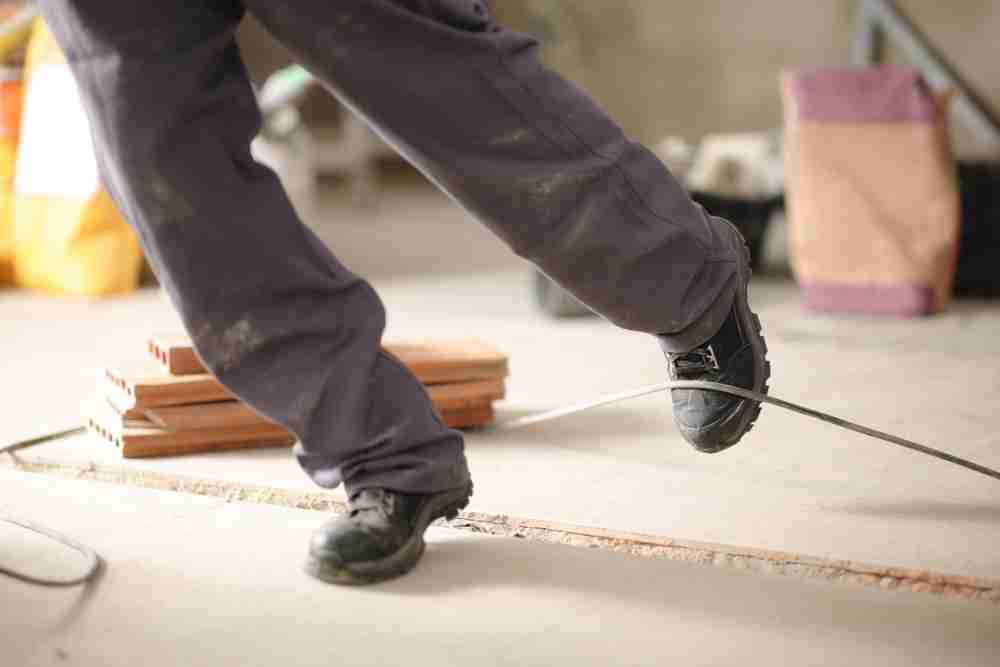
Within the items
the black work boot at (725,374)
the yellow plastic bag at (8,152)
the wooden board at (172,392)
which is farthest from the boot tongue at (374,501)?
the yellow plastic bag at (8,152)

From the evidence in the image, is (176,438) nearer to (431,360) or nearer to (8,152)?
(431,360)

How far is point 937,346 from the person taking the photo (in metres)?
2.38

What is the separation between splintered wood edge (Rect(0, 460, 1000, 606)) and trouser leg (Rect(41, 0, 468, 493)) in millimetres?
195

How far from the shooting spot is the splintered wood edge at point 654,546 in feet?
3.94

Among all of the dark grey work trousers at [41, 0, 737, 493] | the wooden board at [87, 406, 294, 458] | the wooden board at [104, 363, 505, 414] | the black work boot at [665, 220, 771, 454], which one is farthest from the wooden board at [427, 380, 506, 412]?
the dark grey work trousers at [41, 0, 737, 493]

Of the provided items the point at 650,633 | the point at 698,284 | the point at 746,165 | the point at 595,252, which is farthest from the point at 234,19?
the point at 746,165

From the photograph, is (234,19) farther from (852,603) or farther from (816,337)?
(816,337)

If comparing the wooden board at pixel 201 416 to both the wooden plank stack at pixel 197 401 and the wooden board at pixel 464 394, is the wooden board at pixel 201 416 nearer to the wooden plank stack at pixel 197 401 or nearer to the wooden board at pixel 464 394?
the wooden plank stack at pixel 197 401

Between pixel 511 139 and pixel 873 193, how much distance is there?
1.83m

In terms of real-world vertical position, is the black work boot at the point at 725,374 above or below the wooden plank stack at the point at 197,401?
above

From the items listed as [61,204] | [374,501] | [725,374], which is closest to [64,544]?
→ [374,501]

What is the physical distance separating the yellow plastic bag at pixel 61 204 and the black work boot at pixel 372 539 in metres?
2.03

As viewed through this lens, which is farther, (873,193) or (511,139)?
(873,193)

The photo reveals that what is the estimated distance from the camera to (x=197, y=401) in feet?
5.57
